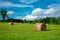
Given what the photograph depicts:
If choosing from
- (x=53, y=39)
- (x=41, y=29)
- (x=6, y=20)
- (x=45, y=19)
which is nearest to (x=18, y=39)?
(x=53, y=39)

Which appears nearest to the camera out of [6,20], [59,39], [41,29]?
A: [59,39]

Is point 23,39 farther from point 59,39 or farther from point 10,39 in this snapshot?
point 59,39

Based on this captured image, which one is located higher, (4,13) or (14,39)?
(4,13)

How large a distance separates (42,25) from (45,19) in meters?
56.2

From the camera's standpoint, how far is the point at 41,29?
20984 millimetres

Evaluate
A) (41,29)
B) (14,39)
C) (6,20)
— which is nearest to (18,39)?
(14,39)

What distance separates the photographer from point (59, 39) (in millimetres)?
11719

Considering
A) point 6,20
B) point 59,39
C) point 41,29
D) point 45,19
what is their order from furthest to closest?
point 45,19 → point 6,20 → point 41,29 → point 59,39

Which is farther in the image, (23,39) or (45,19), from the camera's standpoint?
(45,19)

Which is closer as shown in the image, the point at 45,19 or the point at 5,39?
the point at 5,39

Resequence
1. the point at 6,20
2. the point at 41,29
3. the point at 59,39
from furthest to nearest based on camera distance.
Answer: the point at 6,20
the point at 41,29
the point at 59,39

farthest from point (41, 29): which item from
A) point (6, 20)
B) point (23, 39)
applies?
point (6, 20)

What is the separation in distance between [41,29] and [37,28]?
1.73ft

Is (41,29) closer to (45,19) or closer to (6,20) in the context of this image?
(6,20)
